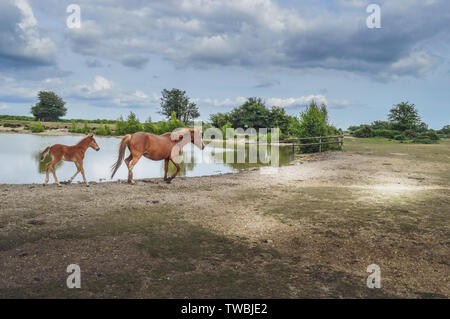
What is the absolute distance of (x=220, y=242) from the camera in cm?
511

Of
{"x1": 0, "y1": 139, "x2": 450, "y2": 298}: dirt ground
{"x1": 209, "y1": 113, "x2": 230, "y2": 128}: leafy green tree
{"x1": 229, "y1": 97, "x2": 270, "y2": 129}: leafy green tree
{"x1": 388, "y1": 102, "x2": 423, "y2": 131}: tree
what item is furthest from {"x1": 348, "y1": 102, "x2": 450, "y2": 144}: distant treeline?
{"x1": 0, "y1": 139, "x2": 450, "y2": 298}: dirt ground

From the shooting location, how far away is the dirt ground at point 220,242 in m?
3.69

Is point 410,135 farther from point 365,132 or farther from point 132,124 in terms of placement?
point 132,124

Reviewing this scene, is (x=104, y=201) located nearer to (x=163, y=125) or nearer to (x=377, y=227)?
(x=377, y=227)

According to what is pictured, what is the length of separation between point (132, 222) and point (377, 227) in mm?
5013

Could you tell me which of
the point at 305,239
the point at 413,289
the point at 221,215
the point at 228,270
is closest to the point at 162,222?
the point at 221,215

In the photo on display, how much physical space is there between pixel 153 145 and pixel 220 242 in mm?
5519

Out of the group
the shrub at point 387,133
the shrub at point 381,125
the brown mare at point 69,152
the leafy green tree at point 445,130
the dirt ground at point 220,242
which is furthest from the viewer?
the leafy green tree at point 445,130

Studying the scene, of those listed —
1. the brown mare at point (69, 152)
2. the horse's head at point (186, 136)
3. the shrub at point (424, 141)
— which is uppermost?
the shrub at point (424, 141)

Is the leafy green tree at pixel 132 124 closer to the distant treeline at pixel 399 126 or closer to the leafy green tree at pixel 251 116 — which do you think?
the leafy green tree at pixel 251 116

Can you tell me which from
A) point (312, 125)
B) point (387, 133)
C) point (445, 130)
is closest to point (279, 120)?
point (387, 133)

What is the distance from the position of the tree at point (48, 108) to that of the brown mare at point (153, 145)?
279 ft

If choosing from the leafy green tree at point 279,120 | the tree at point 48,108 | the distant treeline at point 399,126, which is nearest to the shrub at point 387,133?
the distant treeline at point 399,126

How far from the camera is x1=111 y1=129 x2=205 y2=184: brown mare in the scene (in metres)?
9.52
